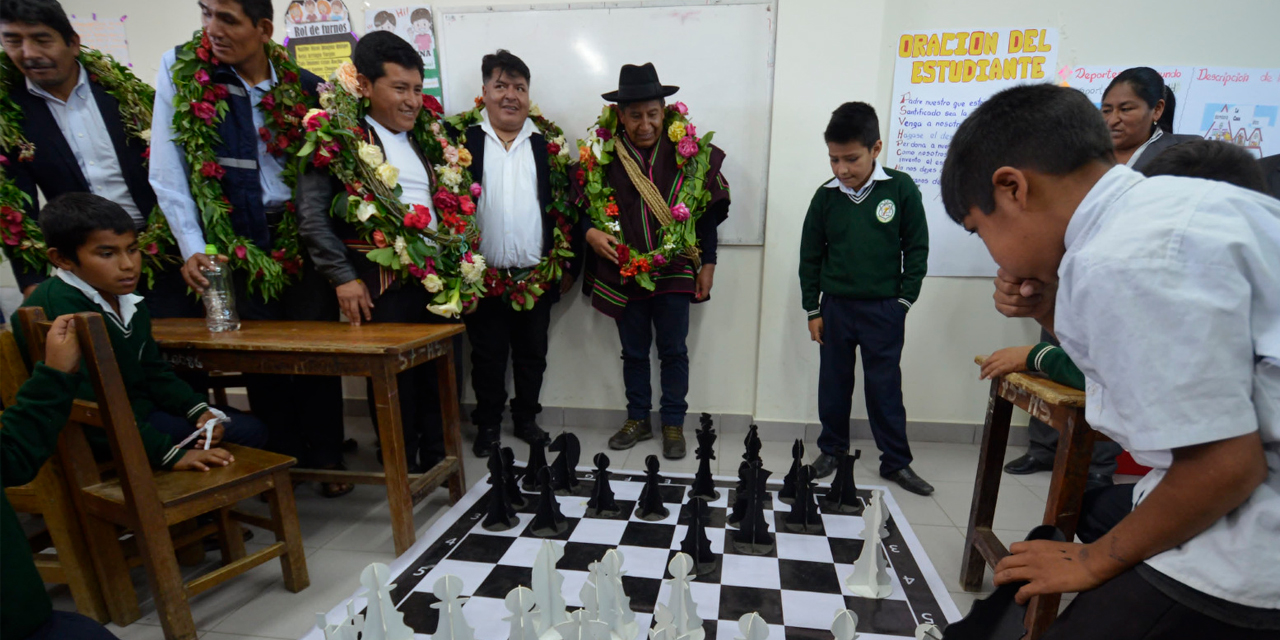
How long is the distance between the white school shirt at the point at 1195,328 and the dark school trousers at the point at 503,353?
215 cm

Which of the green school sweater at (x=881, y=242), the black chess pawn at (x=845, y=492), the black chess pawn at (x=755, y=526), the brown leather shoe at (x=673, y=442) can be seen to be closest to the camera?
the black chess pawn at (x=755, y=526)

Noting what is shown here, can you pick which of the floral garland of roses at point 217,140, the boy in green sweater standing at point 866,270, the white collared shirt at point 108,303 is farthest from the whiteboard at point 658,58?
the white collared shirt at point 108,303

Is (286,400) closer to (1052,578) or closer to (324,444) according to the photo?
(324,444)

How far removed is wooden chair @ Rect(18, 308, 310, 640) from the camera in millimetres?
1218

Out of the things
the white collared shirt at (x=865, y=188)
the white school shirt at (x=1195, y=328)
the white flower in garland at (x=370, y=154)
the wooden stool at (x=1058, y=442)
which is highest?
the white flower in garland at (x=370, y=154)

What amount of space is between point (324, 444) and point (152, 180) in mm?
1132

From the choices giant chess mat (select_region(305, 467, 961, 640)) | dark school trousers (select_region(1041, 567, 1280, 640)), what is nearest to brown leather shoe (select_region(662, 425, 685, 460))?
giant chess mat (select_region(305, 467, 961, 640))

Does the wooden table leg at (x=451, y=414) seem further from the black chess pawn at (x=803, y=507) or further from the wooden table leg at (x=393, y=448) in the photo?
the black chess pawn at (x=803, y=507)

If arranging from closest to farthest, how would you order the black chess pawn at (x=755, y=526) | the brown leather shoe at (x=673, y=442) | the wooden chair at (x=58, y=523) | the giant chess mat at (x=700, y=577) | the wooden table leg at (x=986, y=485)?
the wooden chair at (x=58, y=523)
the giant chess mat at (x=700, y=577)
the wooden table leg at (x=986, y=485)
the black chess pawn at (x=755, y=526)
the brown leather shoe at (x=673, y=442)

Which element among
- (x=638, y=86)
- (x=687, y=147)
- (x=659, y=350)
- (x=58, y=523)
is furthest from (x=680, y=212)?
(x=58, y=523)

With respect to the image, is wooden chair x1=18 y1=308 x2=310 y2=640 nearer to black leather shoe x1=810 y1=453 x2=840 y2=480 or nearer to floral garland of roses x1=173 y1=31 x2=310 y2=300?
floral garland of roses x1=173 y1=31 x2=310 y2=300

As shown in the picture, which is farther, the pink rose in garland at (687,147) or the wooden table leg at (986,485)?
the pink rose in garland at (687,147)

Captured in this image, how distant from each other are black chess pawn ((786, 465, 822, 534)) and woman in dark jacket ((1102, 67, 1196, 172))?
5.18ft

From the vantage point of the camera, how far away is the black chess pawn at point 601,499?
6.14ft
